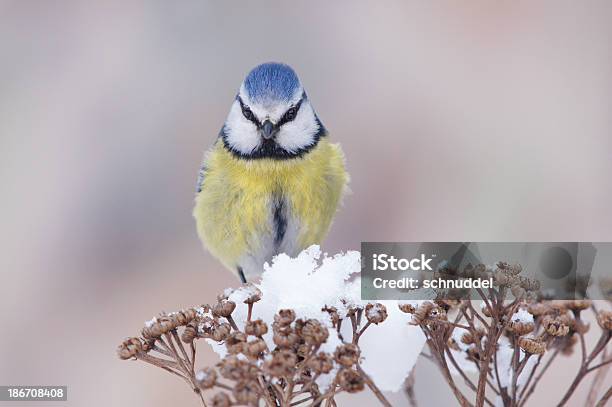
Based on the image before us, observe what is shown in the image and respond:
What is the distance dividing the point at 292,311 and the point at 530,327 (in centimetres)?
19

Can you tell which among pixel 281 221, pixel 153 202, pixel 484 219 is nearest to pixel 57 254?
pixel 153 202

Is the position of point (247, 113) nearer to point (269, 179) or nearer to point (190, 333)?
point (269, 179)

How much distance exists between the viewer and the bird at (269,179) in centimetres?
107

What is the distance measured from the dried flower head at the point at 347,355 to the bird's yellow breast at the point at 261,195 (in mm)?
611

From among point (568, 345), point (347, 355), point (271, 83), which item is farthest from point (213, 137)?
point (347, 355)

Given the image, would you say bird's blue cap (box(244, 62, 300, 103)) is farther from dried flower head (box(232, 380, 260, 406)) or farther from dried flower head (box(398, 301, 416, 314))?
dried flower head (box(232, 380, 260, 406))

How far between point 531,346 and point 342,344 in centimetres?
15

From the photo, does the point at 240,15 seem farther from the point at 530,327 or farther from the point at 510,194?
the point at 530,327

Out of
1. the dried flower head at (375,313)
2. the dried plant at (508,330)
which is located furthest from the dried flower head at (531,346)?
the dried flower head at (375,313)

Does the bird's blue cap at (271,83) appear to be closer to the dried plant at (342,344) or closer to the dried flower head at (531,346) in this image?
the dried plant at (342,344)

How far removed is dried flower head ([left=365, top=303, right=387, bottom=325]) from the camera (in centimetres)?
58

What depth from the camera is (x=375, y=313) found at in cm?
59

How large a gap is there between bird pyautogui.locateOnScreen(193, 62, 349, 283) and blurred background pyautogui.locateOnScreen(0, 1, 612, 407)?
1.52 feet

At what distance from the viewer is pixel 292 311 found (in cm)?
56
